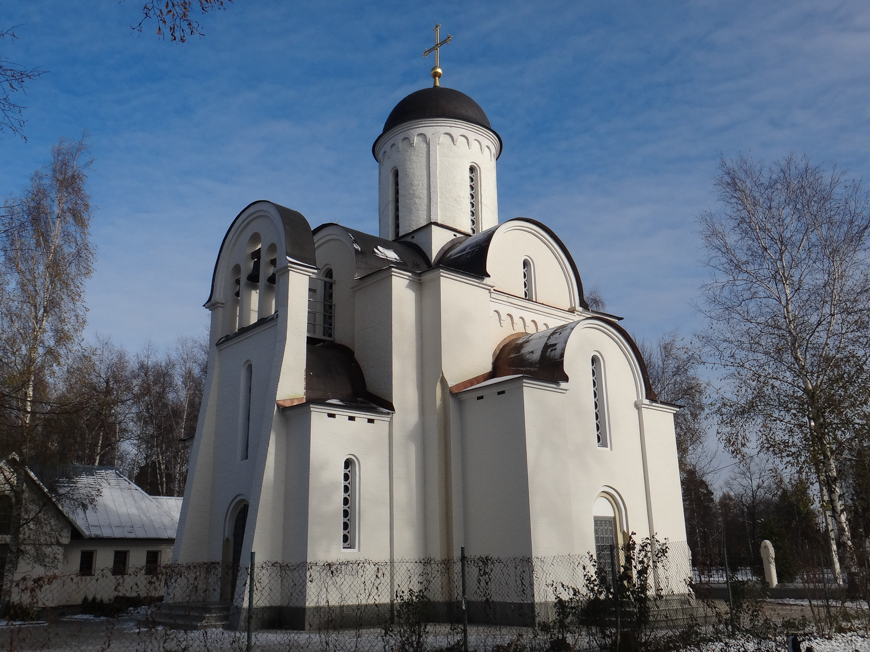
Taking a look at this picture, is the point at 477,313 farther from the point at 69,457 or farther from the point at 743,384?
the point at 69,457

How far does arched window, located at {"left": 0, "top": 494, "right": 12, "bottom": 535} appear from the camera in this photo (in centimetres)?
1716

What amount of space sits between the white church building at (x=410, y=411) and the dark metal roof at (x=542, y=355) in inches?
2.1

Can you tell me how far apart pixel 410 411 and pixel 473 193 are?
7612mm

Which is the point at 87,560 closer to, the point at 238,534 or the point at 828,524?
the point at 238,534

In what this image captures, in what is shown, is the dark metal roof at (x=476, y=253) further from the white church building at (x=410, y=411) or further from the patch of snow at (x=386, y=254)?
the patch of snow at (x=386, y=254)

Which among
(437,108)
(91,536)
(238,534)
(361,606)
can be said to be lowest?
(361,606)

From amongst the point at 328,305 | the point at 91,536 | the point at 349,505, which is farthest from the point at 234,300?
the point at 91,536

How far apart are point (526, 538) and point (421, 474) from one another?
2.66m

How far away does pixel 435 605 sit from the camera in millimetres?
14352

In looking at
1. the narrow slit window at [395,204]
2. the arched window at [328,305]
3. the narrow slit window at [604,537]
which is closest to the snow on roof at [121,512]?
the arched window at [328,305]

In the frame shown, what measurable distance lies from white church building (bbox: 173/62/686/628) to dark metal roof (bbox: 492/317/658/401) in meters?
0.05

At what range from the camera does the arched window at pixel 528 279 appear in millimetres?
18578

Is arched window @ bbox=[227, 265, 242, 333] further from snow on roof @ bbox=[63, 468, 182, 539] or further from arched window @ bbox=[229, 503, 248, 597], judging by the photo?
snow on roof @ bbox=[63, 468, 182, 539]

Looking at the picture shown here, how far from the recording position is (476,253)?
57.2 feet
